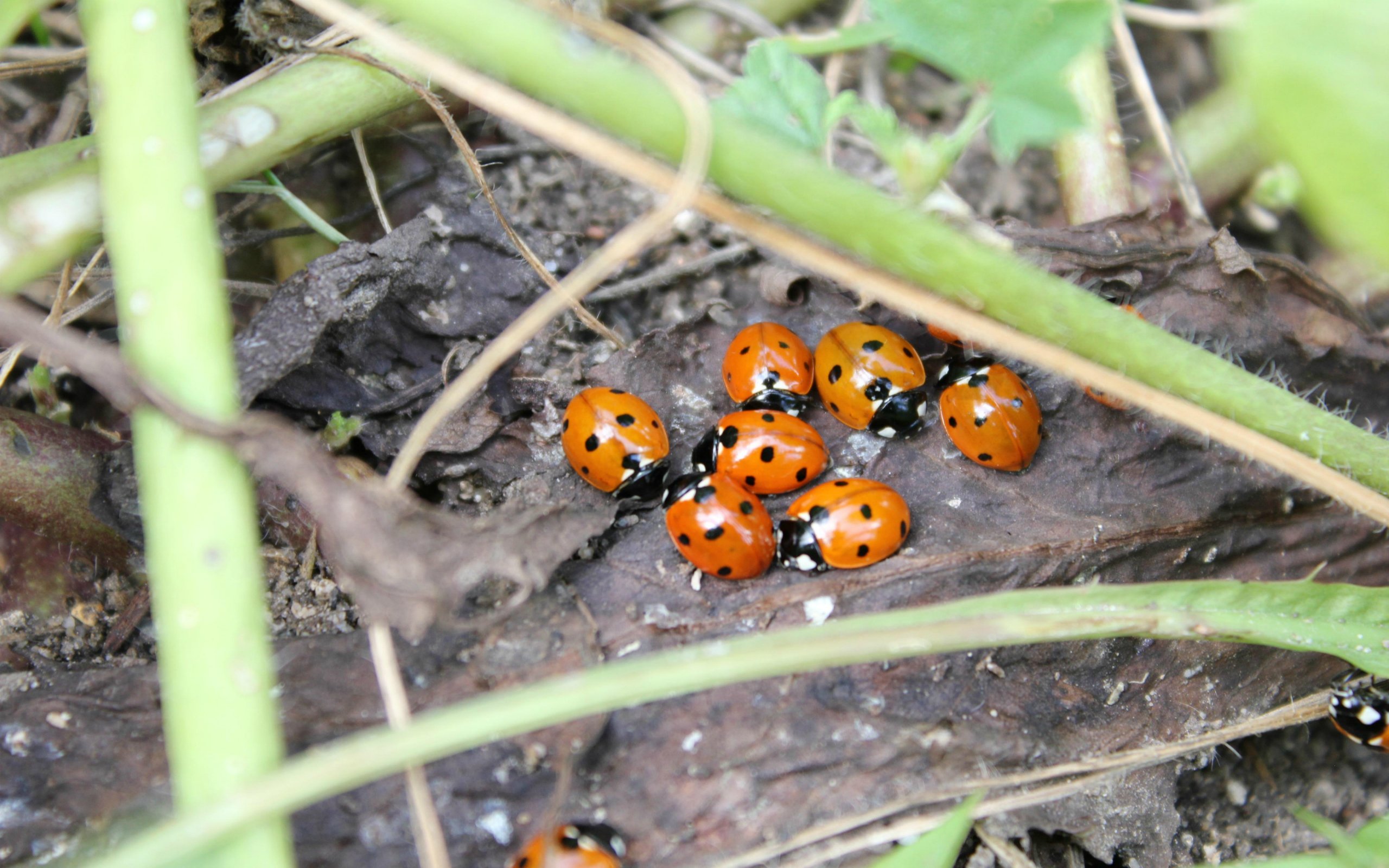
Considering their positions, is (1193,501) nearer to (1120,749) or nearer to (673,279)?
(1120,749)

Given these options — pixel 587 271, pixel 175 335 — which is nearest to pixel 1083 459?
pixel 587 271

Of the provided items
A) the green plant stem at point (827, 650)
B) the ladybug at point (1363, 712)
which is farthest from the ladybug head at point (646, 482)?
the ladybug at point (1363, 712)

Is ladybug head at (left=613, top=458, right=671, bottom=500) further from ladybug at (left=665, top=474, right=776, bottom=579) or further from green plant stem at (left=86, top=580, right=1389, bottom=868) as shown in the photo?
green plant stem at (left=86, top=580, right=1389, bottom=868)

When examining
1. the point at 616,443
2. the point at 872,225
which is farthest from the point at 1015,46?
the point at 616,443

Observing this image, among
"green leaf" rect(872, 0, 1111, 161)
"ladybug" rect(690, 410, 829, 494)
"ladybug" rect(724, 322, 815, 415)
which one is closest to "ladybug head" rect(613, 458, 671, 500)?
"ladybug" rect(690, 410, 829, 494)

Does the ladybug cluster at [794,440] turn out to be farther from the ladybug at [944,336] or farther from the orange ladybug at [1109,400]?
the orange ladybug at [1109,400]

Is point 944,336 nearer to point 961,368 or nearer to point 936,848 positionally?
point 961,368
